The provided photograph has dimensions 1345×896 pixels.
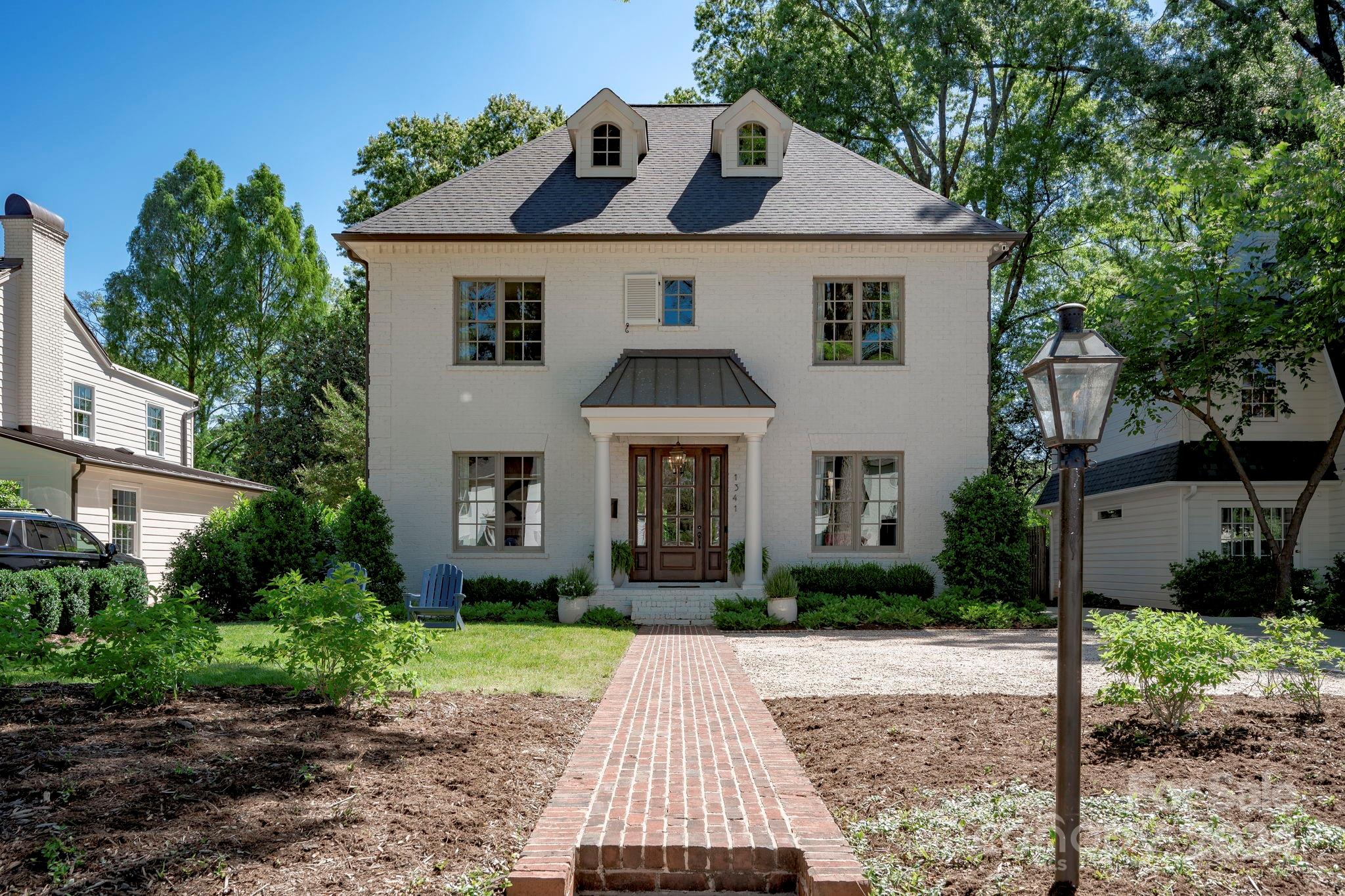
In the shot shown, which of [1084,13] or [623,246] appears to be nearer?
[623,246]

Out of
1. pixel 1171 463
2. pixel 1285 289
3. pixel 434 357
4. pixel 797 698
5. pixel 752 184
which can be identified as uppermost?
pixel 752 184

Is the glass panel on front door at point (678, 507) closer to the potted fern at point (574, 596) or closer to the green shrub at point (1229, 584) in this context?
the potted fern at point (574, 596)

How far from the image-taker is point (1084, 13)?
25.4 m

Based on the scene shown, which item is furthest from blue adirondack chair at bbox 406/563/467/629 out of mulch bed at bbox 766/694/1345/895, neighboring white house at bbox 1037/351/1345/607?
neighboring white house at bbox 1037/351/1345/607

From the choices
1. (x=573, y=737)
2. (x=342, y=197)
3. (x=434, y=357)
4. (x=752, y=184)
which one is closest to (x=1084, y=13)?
(x=752, y=184)

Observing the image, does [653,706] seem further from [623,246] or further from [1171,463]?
[1171,463]

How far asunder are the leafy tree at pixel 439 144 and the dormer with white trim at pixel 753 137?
1230 cm

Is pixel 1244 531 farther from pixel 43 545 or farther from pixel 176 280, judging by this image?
Result: pixel 176 280

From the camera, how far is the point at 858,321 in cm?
1769

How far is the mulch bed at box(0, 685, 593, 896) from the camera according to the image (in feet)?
13.1

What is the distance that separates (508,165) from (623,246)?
378 cm

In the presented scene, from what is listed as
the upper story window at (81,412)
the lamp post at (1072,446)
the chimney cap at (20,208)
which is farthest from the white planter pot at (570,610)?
the chimney cap at (20,208)

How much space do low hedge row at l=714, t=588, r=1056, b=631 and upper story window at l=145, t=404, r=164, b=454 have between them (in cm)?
1859

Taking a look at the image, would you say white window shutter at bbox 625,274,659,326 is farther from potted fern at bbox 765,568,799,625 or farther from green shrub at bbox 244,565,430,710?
green shrub at bbox 244,565,430,710
